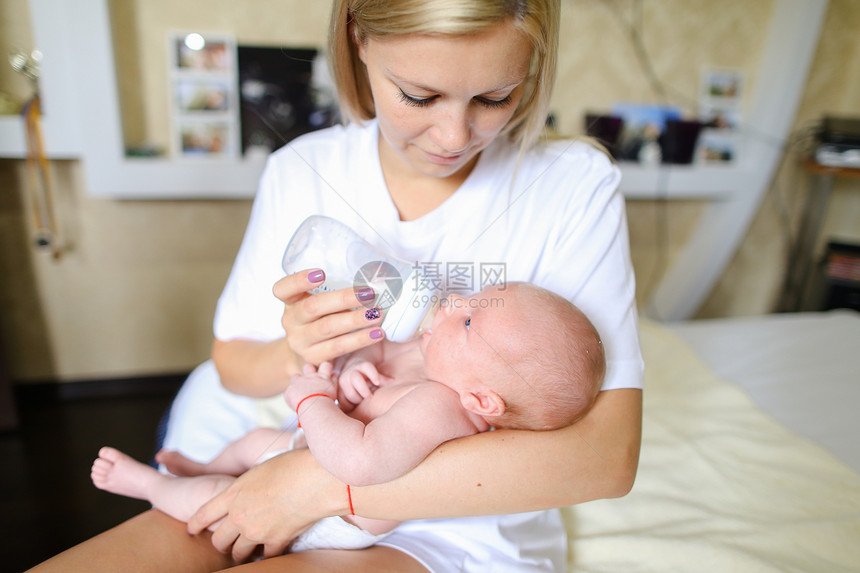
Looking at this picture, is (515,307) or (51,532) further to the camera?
(51,532)

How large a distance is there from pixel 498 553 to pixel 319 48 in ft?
6.08

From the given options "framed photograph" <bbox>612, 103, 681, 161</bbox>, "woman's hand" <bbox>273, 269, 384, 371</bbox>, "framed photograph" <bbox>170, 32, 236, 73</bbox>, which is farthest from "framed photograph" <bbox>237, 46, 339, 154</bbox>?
"woman's hand" <bbox>273, 269, 384, 371</bbox>

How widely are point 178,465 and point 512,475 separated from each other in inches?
25.4

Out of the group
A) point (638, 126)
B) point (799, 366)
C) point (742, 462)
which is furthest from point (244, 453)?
point (638, 126)

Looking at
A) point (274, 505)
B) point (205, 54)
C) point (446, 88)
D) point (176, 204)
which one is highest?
point (205, 54)

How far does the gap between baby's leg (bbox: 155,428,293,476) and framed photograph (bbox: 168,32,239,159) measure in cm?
141

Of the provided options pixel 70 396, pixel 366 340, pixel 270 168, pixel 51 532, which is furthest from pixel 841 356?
pixel 70 396

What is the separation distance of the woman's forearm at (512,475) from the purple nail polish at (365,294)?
0.25 meters

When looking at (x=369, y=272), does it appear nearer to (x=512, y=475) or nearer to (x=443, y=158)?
(x=443, y=158)

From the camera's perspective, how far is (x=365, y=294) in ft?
2.42

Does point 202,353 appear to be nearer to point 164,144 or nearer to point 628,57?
point 164,144

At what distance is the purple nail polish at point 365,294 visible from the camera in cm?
74

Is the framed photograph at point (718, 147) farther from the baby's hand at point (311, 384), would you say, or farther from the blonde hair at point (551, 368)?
the baby's hand at point (311, 384)

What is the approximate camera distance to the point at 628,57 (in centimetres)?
233
